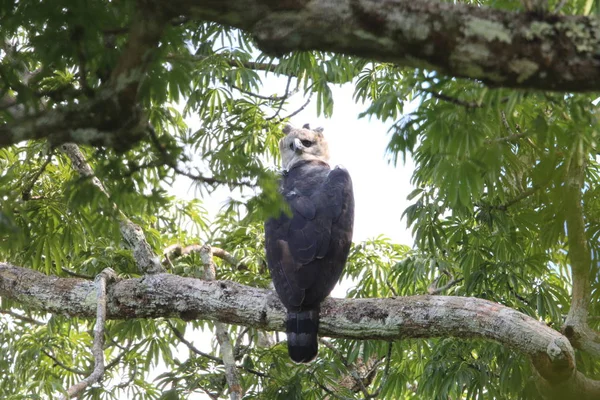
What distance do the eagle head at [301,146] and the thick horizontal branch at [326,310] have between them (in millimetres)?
2170

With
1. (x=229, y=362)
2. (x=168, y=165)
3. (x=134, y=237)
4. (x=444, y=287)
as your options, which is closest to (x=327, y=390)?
(x=229, y=362)

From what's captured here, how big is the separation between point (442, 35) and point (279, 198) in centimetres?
80

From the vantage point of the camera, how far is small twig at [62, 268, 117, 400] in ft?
10.1

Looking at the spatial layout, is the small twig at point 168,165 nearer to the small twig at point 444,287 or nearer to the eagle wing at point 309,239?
the eagle wing at point 309,239

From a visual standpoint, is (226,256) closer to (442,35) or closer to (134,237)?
(134,237)

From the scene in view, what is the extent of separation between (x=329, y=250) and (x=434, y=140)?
Result: 6.60 feet

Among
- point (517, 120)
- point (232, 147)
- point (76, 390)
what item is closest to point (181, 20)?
point (76, 390)

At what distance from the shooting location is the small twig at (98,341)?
3068mm

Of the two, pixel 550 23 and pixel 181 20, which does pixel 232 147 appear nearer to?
pixel 181 20

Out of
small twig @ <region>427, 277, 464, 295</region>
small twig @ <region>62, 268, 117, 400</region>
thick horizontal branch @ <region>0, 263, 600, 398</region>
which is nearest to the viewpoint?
small twig @ <region>62, 268, 117, 400</region>

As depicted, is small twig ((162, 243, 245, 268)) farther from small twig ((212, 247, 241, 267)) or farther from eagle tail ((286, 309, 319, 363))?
eagle tail ((286, 309, 319, 363))

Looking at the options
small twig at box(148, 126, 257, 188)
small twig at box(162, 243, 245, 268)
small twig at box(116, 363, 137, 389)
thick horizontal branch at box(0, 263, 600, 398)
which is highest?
small twig at box(148, 126, 257, 188)

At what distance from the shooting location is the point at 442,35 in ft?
6.81

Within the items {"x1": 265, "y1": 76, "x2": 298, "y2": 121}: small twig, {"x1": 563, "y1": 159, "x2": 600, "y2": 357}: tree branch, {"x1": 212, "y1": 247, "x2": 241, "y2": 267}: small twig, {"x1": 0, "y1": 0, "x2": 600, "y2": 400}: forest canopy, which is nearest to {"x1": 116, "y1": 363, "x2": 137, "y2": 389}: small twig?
{"x1": 0, "y1": 0, "x2": 600, "y2": 400}: forest canopy
